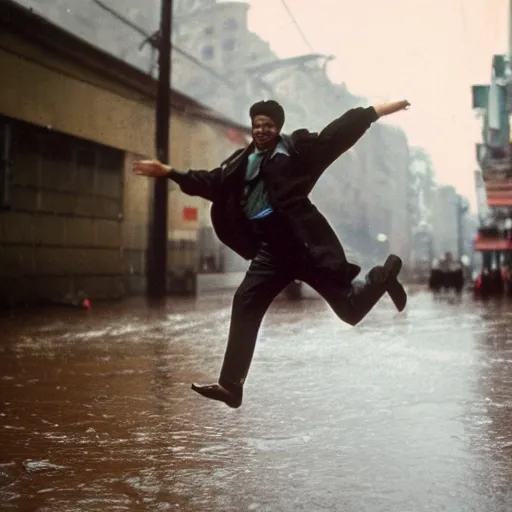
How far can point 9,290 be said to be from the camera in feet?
59.2

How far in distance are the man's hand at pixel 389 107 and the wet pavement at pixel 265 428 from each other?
6.29ft

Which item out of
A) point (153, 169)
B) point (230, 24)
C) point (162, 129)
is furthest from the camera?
point (230, 24)

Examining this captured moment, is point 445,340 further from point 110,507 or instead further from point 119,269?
point 119,269

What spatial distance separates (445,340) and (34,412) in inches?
243

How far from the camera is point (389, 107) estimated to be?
5.07 meters

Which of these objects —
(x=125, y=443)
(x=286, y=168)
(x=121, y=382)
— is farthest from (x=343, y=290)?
(x=121, y=382)

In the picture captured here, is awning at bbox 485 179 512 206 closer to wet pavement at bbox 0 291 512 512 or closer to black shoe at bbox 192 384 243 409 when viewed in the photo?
wet pavement at bbox 0 291 512 512

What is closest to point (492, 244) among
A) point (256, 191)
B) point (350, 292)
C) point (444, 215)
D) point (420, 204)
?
point (350, 292)

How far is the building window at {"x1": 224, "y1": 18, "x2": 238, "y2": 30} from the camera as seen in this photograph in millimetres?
85150

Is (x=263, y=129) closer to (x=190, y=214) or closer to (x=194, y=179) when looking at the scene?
(x=194, y=179)

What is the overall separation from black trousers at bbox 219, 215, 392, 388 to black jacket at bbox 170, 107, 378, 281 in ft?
0.28

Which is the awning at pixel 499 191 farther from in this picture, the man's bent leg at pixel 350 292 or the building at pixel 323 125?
the building at pixel 323 125

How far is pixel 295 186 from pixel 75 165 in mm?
16733

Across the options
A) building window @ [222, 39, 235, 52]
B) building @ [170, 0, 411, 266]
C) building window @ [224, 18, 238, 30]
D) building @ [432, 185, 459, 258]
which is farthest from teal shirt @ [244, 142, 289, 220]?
building @ [432, 185, 459, 258]
